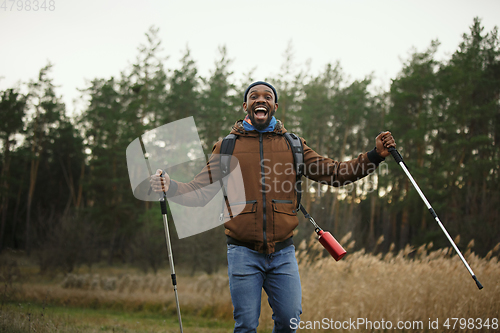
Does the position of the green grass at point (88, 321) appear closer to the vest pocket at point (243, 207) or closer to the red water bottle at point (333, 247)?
the vest pocket at point (243, 207)

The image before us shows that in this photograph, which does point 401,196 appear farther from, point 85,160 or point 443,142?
point 85,160

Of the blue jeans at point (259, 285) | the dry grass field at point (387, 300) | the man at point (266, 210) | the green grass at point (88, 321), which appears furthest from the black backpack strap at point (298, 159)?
the green grass at point (88, 321)

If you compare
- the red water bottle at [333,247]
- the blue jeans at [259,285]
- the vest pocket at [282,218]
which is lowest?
the blue jeans at [259,285]

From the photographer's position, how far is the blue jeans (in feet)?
9.03

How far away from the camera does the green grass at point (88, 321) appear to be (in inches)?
197

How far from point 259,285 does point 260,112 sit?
4.70 ft

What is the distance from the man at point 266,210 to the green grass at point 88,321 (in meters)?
3.30

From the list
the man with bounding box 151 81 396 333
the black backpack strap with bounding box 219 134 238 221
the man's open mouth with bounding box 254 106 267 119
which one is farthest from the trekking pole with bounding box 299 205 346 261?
the man's open mouth with bounding box 254 106 267 119

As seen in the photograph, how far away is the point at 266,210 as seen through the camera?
9.41 feet

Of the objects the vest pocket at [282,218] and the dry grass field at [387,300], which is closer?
the vest pocket at [282,218]

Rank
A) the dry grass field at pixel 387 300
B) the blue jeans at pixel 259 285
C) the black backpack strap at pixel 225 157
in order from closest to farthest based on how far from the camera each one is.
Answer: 1. the blue jeans at pixel 259 285
2. the black backpack strap at pixel 225 157
3. the dry grass field at pixel 387 300

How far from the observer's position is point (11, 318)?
17.4 feet

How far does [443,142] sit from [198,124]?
49.8 feet

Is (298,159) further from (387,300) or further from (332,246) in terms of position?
(387,300)
